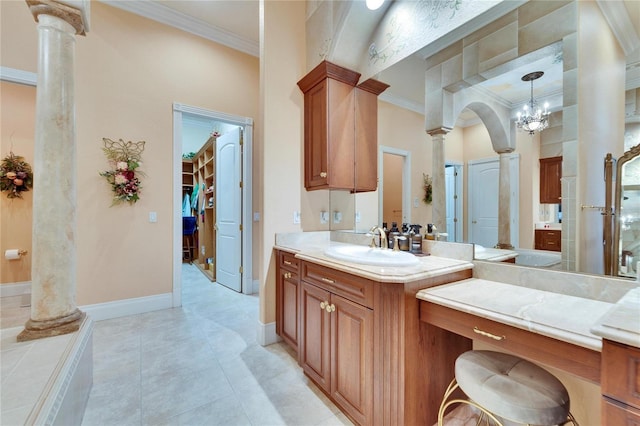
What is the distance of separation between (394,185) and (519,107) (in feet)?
2.95

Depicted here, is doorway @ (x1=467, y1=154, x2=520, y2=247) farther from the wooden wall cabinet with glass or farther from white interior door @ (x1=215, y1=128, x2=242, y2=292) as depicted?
the wooden wall cabinet with glass

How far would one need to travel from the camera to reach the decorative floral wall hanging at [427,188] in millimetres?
1811

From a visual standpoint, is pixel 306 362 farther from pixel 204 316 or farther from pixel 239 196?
pixel 239 196

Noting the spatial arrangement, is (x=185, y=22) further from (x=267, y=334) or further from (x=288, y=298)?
(x=267, y=334)

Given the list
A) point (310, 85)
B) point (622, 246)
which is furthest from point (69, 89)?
point (622, 246)

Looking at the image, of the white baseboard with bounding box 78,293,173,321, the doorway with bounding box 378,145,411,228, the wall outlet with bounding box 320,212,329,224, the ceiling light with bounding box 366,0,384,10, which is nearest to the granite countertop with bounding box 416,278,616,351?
the doorway with bounding box 378,145,411,228

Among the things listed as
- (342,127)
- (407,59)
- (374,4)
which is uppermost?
(374,4)

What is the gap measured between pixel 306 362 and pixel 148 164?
2.81 meters

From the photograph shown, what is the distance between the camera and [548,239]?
1.32 m

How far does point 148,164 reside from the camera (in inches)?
122

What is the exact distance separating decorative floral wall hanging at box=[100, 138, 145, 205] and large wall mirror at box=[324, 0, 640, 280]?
2.86m

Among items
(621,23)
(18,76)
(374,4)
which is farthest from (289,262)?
(18,76)

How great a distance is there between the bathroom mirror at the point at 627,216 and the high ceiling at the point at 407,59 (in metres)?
0.31

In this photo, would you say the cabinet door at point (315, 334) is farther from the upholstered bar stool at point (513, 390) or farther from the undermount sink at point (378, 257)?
the upholstered bar stool at point (513, 390)
